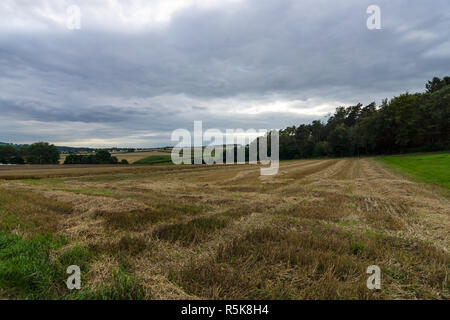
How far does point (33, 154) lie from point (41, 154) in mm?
2973

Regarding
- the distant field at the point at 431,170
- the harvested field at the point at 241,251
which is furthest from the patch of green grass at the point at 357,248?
the distant field at the point at 431,170

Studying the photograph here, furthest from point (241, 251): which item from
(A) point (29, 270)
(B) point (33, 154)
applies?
(B) point (33, 154)

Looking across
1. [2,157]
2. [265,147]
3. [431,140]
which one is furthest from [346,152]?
[2,157]

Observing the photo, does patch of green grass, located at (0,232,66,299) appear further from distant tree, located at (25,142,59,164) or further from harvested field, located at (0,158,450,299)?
distant tree, located at (25,142,59,164)

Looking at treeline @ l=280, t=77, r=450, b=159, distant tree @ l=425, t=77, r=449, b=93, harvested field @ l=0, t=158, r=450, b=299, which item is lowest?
harvested field @ l=0, t=158, r=450, b=299

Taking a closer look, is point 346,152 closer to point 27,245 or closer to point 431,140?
point 431,140

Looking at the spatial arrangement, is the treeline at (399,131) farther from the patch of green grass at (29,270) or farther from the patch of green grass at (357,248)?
the patch of green grass at (29,270)

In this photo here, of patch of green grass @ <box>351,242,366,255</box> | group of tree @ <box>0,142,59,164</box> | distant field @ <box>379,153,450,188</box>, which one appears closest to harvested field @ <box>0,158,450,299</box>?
patch of green grass @ <box>351,242,366,255</box>

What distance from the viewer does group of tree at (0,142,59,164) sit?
219 ft

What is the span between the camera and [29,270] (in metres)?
3.15

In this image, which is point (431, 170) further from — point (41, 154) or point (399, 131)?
point (41, 154)

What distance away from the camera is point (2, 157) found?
224 feet

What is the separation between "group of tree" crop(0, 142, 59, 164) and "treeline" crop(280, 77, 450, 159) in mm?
99280

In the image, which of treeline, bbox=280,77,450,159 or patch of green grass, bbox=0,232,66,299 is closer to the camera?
patch of green grass, bbox=0,232,66,299
